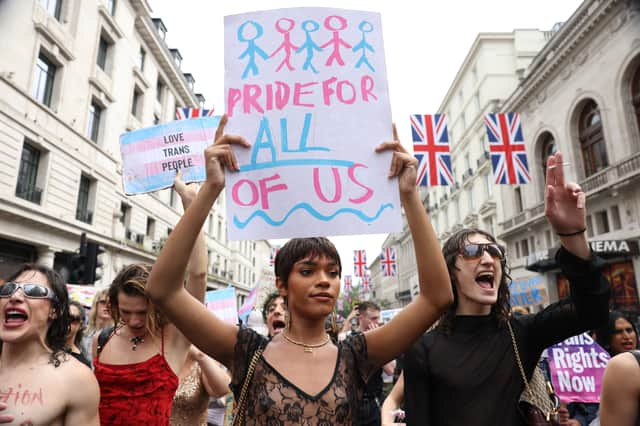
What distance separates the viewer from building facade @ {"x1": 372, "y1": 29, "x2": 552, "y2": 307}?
1176 inches

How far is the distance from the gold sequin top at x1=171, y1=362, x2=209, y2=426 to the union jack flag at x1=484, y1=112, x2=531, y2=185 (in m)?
11.3

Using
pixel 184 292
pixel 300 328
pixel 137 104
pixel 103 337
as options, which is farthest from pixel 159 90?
pixel 300 328

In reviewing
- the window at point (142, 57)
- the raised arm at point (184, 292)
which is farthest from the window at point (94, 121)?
the raised arm at point (184, 292)

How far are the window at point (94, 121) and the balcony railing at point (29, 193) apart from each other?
461cm

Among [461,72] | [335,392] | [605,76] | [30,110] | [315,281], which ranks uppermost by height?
[461,72]

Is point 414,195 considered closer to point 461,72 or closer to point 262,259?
point 461,72

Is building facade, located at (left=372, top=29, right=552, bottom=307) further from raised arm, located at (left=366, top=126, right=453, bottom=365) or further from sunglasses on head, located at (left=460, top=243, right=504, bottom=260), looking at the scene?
raised arm, located at (left=366, top=126, right=453, bottom=365)

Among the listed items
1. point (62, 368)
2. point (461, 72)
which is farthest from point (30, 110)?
point (461, 72)

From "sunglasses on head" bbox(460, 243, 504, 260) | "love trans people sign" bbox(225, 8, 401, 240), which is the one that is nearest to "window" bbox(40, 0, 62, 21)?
"love trans people sign" bbox(225, 8, 401, 240)

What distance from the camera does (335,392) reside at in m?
1.54

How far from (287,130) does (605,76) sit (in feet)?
65.8

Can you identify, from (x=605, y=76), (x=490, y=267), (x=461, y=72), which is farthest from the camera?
(x=461, y=72)

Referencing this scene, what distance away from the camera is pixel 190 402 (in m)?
2.91

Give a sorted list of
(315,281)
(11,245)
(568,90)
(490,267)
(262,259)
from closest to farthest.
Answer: (315,281) → (490,267) → (11,245) → (568,90) → (262,259)
